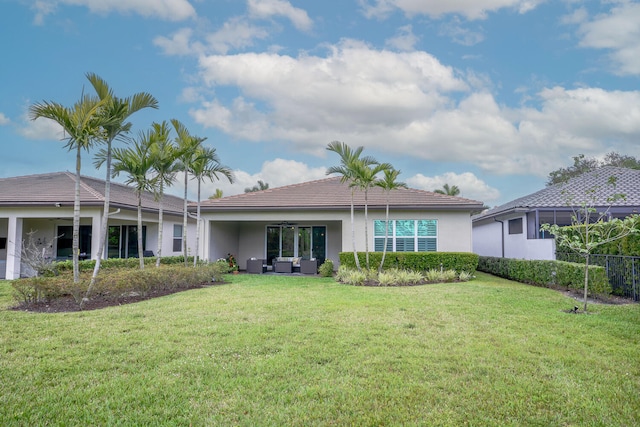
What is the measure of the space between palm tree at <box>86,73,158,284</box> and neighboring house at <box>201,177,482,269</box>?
7.56 m

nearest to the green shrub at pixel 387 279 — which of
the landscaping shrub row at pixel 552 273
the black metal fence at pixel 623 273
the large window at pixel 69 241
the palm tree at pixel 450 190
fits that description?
the landscaping shrub row at pixel 552 273

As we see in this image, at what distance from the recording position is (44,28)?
13273 mm

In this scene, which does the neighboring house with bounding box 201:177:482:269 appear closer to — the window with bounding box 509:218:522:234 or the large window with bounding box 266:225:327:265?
the large window with bounding box 266:225:327:265

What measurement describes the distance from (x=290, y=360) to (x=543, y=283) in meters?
12.0

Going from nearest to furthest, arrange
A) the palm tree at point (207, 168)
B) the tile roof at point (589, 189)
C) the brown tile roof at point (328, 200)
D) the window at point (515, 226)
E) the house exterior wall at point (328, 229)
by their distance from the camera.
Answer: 1. the palm tree at point (207, 168)
2. the brown tile roof at point (328, 200)
3. the tile roof at point (589, 189)
4. the house exterior wall at point (328, 229)
5. the window at point (515, 226)

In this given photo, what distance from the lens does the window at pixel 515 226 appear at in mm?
18516

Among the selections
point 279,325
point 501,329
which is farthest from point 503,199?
point 279,325

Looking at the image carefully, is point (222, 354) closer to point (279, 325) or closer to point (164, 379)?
point (164, 379)

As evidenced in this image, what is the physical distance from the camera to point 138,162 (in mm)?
13172

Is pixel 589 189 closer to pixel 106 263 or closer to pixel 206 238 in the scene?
pixel 206 238

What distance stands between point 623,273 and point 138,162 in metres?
15.2

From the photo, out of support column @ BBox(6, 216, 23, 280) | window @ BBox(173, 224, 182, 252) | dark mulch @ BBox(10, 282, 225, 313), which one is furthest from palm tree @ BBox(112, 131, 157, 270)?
window @ BBox(173, 224, 182, 252)

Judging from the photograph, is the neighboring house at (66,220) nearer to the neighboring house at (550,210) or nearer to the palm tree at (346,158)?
the palm tree at (346,158)

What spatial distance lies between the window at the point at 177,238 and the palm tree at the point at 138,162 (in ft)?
24.7
